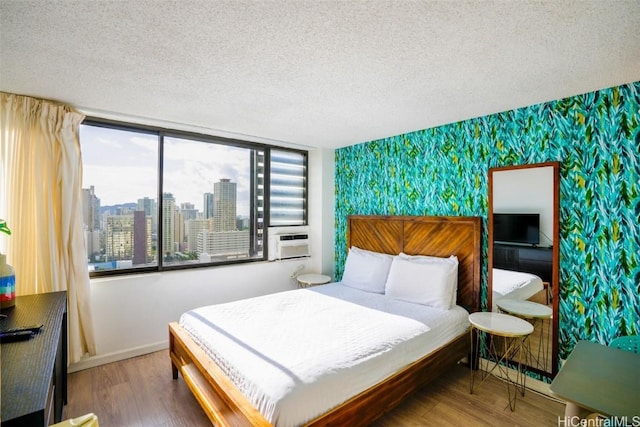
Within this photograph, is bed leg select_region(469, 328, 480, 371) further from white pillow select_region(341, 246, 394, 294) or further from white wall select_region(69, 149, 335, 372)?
white wall select_region(69, 149, 335, 372)

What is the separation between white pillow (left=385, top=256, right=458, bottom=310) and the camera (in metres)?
2.88

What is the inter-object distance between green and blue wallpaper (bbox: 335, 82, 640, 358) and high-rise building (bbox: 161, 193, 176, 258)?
3.04m

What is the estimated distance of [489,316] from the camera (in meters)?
2.59

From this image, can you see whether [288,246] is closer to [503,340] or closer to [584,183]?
[503,340]

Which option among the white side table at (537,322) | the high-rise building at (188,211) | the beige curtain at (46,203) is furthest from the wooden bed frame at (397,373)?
the high-rise building at (188,211)

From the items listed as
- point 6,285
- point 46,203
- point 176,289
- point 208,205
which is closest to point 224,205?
point 208,205

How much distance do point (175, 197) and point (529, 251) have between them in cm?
355

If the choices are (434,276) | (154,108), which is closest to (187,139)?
(154,108)

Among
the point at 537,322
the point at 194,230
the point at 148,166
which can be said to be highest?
the point at 148,166

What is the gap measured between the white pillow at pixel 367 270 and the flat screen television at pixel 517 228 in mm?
1163

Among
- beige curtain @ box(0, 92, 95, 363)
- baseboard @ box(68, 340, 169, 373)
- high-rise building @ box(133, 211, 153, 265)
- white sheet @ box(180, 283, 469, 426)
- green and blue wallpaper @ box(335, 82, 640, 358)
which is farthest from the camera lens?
high-rise building @ box(133, 211, 153, 265)

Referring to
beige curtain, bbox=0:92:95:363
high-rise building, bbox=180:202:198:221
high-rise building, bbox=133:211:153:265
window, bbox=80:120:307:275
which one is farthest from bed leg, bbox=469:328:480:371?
beige curtain, bbox=0:92:95:363

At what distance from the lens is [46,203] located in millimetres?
2545

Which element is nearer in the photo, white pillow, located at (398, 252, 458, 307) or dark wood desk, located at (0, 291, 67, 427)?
dark wood desk, located at (0, 291, 67, 427)
